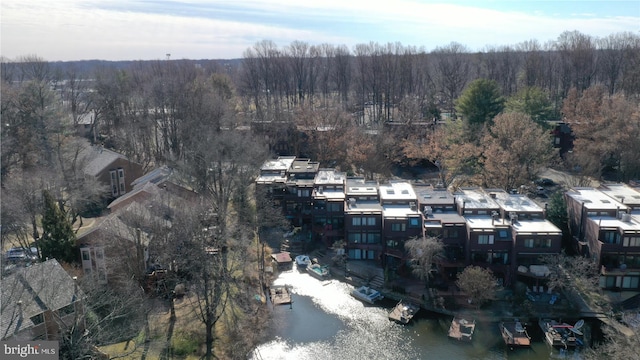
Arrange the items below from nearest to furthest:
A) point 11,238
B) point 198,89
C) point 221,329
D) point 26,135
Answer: point 221,329 → point 11,238 → point 26,135 → point 198,89

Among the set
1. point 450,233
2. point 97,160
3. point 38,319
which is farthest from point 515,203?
point 97,160

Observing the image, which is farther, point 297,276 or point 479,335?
point 297,276

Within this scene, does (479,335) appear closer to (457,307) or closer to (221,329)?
(457,307)

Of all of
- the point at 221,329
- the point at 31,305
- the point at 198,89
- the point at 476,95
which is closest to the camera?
the point at 31,305

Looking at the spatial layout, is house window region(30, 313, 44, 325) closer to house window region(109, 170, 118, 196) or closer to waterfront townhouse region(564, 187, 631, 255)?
house window region(109, 170, 118, 196)

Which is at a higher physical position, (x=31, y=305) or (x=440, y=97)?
(x=440, y=97)

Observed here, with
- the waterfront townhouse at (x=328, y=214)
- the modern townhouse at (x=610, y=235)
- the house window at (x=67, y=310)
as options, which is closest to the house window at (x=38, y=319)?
the house window at (x=67, y=310)

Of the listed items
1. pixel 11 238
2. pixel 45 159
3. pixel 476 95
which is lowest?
pixel 11 238

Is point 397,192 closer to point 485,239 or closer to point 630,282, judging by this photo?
point 485,239

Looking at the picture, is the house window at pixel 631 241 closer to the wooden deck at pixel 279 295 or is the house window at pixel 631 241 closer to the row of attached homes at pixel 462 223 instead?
the row of attached homes at pixel 462 223

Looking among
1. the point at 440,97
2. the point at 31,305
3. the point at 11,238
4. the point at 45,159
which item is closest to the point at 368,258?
the point at 31,305
